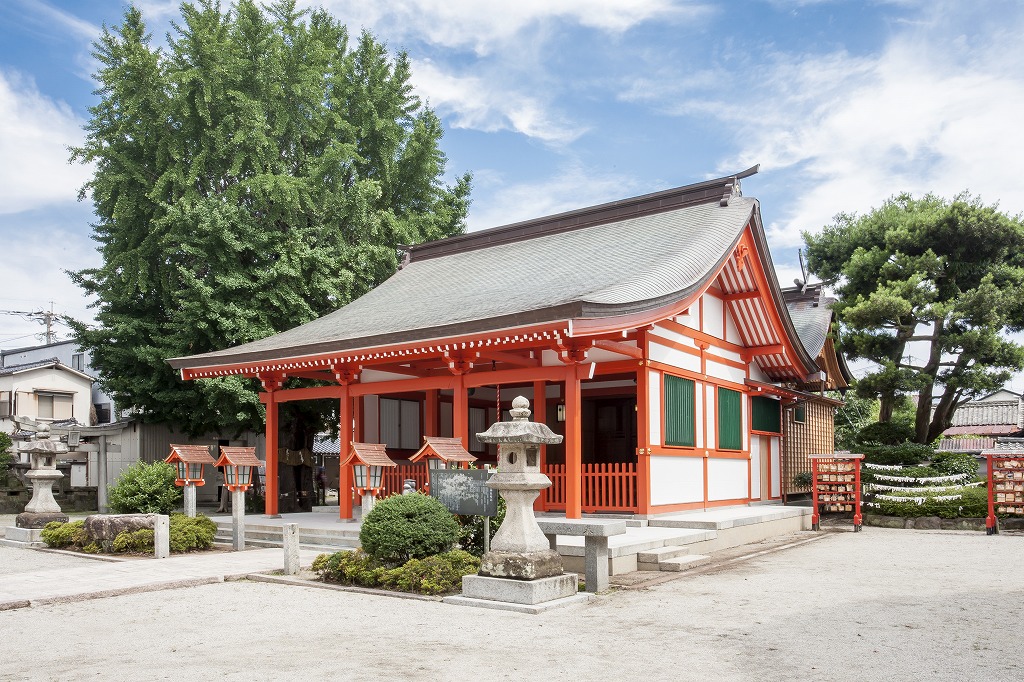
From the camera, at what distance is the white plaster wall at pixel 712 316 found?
1639cm

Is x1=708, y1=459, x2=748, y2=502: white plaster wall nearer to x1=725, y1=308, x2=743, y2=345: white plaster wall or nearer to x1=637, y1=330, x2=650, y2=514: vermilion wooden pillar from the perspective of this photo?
x1=725, y1=308, x2=743, y2=345: white plaster wall

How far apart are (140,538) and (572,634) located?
8768 mm

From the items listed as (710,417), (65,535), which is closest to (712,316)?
(710,417)

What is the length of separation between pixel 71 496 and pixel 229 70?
41.7 ft

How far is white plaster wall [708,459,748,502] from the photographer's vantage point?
16.2 metres

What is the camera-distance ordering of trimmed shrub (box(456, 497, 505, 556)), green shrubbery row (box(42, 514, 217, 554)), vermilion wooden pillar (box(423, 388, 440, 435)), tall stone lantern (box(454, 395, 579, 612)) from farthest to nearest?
vermilion wooden pillar (box(423, 388, 440, 435)) < green shrubbery row (box(42, 514, 217, 554)) < trimmed shrub (box(456, 497, 505, 556)) < tall stone lantern (box(454, 395, 579, 612))

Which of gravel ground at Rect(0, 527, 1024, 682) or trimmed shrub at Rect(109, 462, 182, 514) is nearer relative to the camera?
gravel ground at Rect(0, 527, 1024, 682)

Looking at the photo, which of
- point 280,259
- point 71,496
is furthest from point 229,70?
point 71,496

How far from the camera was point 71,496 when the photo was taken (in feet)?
79.4

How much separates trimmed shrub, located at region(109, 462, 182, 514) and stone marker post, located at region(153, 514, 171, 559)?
2638 millimetres

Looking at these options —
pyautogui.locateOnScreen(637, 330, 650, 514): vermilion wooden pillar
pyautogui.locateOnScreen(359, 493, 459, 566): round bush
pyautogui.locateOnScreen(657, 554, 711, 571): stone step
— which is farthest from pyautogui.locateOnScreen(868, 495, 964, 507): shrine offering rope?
pyautogui.locateOnScreen(359, 493, 459, 566): round bush

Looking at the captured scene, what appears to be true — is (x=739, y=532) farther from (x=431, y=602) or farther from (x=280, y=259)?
(x=280, y=259)

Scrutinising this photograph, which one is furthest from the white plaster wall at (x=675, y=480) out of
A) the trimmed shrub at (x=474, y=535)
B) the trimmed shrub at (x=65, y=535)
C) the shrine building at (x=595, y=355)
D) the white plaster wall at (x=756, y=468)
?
the trimmed shrub at (x=65, y=535)

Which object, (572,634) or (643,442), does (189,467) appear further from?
(572,634)
